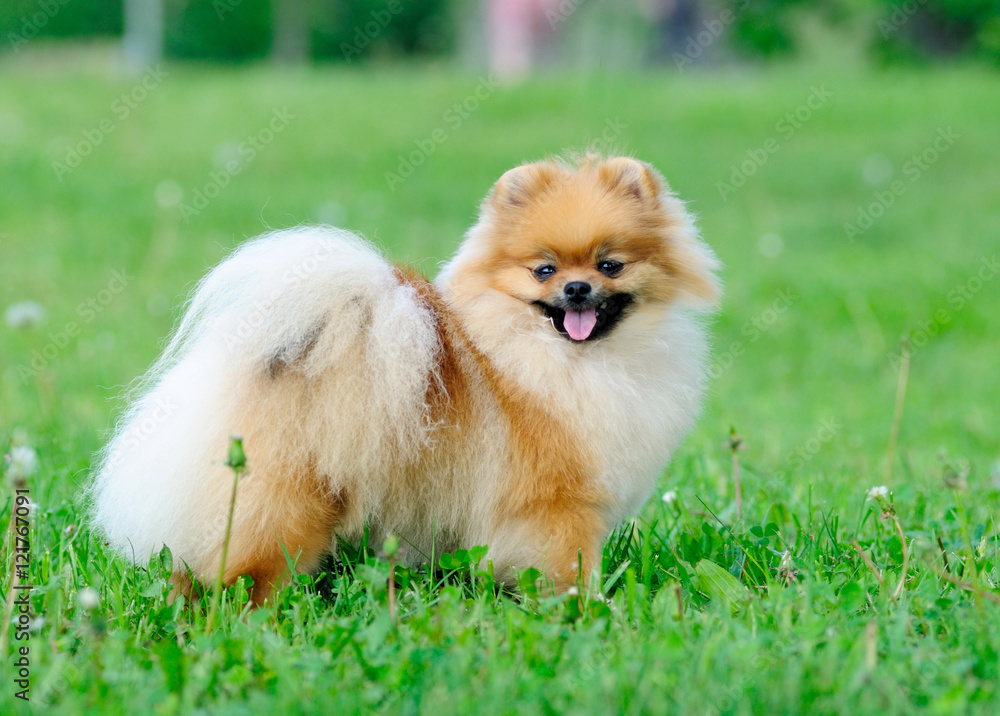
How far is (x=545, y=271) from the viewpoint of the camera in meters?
3.35

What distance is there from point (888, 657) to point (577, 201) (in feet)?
5.56

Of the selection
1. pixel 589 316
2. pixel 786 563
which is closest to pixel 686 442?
pixel 786 563

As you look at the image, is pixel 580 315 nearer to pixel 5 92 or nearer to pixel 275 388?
pixel 275 388

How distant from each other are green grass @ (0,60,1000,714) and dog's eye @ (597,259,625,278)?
0.92 metres

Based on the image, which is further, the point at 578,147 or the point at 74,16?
the point at 74,16

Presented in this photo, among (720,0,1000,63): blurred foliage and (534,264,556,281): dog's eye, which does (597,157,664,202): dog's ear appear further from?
(720,0,1000,63): blurred foliage

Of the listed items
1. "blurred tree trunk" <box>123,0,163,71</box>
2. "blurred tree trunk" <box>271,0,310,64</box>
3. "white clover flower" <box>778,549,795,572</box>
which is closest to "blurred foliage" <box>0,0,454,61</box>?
"blurred tree trunk" <box>271,0,310,64</box>

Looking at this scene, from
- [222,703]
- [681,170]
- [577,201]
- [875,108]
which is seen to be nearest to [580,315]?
[577,201]

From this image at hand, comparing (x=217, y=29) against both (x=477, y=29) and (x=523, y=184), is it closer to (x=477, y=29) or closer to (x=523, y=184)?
(x=477, y=29)

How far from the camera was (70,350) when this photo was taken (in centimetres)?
673

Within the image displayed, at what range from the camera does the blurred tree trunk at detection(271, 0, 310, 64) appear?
3581 centimetres

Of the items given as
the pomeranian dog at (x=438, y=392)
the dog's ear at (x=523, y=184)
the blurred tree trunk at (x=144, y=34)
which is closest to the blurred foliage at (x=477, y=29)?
the blurred tree trunk at (x=144, y=34)

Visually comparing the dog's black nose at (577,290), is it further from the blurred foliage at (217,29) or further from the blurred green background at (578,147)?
the blurred foliage at (217,29)

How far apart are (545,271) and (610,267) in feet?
0.73
